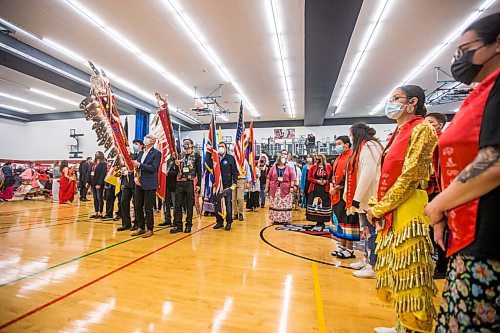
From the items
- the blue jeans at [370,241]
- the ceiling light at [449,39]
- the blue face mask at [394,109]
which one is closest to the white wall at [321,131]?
the ceiling light at [449,39]

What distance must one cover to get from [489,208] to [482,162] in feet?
0.45

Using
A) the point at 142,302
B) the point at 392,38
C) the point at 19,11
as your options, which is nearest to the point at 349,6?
the point at 392,38

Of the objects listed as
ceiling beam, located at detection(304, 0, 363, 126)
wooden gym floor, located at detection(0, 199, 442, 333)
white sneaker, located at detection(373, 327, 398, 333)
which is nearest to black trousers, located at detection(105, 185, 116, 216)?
wooden gym floor, located at detection(0, 199, 442, 333)

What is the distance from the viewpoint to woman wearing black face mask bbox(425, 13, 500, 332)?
0.68 meters

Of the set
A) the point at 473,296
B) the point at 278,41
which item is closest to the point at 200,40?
the point at 278,41

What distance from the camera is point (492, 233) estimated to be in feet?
2.26

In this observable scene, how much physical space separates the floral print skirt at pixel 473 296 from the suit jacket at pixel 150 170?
12.5ft

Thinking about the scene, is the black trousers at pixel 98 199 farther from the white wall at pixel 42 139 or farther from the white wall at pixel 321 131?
the white wall at pixel 42 139

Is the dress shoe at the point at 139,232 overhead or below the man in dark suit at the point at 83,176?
below

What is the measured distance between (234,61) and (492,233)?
7.47 meters

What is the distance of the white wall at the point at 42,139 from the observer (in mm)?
14445

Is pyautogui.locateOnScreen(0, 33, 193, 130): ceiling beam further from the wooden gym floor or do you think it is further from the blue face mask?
the blue face mask

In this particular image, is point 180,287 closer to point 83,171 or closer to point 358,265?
point 358,265

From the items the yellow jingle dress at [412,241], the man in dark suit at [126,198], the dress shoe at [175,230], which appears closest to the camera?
the yellow jingle dress at [412,241]
